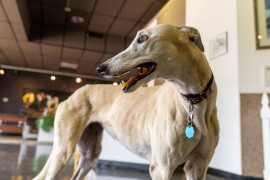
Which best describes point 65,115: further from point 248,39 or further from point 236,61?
point 248,39

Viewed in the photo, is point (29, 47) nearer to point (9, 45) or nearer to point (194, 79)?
point (9, 45)

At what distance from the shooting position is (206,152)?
96cm

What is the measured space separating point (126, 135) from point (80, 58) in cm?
679

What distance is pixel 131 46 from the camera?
33.4 inches

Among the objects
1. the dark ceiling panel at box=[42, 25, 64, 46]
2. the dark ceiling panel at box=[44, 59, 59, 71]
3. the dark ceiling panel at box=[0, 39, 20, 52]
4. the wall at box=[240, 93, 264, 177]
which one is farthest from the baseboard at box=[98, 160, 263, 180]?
the dark ceiling panel at box=[44, 59, 59, 71]

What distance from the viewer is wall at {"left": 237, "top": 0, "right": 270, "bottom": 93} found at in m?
2.54

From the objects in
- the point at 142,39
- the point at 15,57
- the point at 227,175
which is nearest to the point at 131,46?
the point at 142,39

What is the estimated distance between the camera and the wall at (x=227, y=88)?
2570 mm

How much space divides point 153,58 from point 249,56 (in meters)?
2.23

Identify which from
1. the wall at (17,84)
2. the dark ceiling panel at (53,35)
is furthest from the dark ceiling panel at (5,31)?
the wall at (17,84)

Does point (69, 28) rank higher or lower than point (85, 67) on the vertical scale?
higher

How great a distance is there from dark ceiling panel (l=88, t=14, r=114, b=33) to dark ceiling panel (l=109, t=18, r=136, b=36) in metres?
0.17

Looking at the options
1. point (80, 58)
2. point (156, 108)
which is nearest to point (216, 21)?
point (156, 108)

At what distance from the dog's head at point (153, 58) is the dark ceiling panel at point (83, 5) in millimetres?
4062
